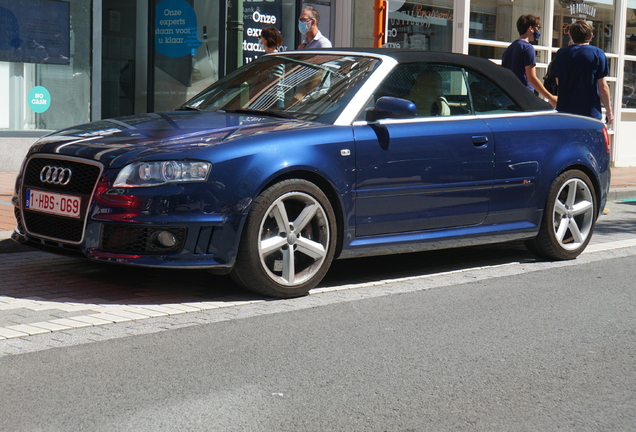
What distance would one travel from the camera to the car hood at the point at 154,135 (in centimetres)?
502

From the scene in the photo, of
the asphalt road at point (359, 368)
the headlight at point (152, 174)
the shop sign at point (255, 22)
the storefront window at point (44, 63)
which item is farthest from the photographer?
the shop sign at point (255, 22)

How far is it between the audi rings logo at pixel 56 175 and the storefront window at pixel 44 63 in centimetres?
745

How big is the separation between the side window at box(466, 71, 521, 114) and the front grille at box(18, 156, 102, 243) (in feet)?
9.28

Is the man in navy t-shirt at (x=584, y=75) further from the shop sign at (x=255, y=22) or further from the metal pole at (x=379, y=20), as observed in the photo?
the shop sign at (x=255, y=22)

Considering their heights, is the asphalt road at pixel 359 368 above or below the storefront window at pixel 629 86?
below

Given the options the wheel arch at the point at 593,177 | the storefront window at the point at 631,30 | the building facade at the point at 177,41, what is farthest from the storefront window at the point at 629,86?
the wheel arch at the point at 593,177

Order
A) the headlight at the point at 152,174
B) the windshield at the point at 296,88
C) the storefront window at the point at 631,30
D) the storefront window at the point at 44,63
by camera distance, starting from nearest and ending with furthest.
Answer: the headlight at the point at 152,174, the windshield at the point at 296,88, the storefront window at the point at 44,63, the storefront window at the point at 631,30

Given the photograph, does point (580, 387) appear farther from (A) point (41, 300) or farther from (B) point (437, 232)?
(A) point (41, 300)

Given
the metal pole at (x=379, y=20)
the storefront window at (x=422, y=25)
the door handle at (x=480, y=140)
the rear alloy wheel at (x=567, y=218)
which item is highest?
the storefront window at (x=422, y=25)

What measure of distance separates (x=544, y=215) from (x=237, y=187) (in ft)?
9.12

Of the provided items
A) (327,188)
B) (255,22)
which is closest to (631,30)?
(255,22)

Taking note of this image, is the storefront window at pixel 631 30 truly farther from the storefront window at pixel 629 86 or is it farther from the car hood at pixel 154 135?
the car hood at pixel 154 135

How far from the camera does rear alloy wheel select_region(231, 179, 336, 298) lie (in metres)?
5.20

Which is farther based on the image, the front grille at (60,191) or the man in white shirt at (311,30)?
the man in white shirt at (311,30)
